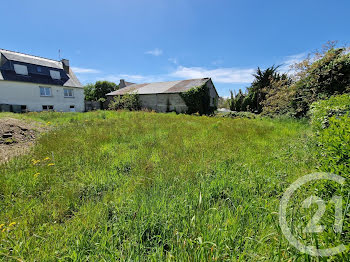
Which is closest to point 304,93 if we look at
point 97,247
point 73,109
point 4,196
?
point 97,247

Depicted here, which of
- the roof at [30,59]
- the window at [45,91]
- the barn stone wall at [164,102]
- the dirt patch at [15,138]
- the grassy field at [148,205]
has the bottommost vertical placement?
the grassy field at [148,205]

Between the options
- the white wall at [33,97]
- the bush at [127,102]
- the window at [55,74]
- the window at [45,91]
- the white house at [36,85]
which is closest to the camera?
the white wall at [33,97]

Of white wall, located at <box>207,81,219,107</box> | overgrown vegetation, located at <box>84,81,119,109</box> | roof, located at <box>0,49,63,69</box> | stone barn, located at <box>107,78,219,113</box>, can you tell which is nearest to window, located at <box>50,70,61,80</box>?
roof, located at <box>0,49,63,69</box>

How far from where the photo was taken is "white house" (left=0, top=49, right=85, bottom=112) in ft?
60.7

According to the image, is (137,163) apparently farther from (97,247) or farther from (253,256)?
(253,256)

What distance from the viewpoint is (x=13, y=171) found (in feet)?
10.5

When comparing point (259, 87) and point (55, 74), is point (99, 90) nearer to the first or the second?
point (55, 74)

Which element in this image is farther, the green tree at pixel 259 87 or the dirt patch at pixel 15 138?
the green tree at pixel 259 87

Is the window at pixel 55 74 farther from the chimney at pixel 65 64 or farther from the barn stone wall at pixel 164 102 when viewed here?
the barn stone wall at pixel 164 102

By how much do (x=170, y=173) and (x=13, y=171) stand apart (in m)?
3.47

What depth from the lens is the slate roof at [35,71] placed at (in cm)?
1881

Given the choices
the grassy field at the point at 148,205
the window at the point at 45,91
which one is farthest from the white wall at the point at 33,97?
the grassy field at the point at 148,205

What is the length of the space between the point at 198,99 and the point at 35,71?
80.2ft

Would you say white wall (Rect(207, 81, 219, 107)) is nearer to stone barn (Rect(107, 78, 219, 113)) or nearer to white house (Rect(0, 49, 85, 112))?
stone barn (Rect(107, 78, 219, 113))
